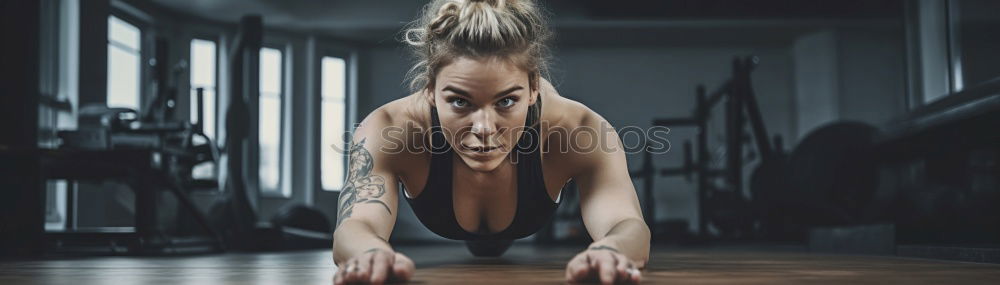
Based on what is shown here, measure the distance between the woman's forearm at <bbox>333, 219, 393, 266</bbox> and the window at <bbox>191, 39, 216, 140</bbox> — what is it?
23.3 ft

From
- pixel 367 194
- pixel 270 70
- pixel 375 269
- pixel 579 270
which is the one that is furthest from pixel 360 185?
pixel 270 70

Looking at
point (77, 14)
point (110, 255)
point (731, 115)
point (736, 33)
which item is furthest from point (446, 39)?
point (736, 33)

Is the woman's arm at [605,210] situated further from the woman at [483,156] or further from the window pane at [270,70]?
the window pane at [270,70]

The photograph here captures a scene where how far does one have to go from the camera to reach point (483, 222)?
92.4 inches

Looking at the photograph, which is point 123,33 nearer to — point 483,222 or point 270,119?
point 270,119

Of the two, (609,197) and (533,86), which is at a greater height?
(533,86)

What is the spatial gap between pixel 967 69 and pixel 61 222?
17.6 feet

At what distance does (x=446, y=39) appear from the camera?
5.80ft

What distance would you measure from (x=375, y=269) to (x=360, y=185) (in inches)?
19.9

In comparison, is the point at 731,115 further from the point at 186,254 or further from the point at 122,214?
the point at 122,214

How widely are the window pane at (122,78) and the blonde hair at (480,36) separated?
5863 millimetres

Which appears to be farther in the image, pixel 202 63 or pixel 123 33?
pixel 202 63

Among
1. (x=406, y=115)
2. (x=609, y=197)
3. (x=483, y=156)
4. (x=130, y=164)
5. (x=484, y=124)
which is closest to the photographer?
(x=484, y=124)

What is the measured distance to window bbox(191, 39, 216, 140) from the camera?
8.51 meters
